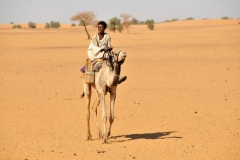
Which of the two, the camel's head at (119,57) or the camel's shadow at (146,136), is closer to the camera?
the camel's head at (119,57)

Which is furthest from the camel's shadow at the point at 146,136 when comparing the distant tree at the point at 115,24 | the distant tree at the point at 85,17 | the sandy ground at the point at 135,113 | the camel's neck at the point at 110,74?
the distant tree at the point at 115,24

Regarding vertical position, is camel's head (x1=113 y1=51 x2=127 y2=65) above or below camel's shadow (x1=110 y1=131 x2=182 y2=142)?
above

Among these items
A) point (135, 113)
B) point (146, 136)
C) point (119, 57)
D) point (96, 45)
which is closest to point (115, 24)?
point (135, 113)

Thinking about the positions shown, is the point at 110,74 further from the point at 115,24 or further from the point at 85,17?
the point at 115,24

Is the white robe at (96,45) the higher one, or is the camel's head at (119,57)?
the white robe at (96,45)

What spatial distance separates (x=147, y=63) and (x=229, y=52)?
8.58m

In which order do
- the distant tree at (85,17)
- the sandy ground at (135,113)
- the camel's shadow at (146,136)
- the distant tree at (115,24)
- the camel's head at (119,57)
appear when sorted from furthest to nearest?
the distant tree at (115,24)
the distant tree at (85,17)
the camel's shadow at (146,136)
the camel's head at (119,57)
the sandy ground at (135,113)

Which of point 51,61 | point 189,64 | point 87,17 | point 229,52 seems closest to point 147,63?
point 189,64

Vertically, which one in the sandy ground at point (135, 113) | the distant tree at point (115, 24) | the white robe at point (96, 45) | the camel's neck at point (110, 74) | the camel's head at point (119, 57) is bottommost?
the distant tree at point (115, 24)

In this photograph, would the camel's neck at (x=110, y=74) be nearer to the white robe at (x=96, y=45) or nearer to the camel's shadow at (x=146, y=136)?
the white robe at (x=96, y=45)

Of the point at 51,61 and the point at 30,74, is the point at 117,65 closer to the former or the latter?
the point at 30,74

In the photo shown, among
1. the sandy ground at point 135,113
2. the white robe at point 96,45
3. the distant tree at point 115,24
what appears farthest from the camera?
the distant tree at point 115,24

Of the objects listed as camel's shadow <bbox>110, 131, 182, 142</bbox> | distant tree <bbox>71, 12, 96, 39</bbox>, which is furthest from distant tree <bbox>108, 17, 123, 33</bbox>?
camel's shadow <bbox>110, 131, 182, 142</bbox>

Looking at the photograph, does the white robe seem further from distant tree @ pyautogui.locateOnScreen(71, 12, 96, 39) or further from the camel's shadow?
distant tree @ pyautogui.locateOnScreen(71, 12, 96, 39)
